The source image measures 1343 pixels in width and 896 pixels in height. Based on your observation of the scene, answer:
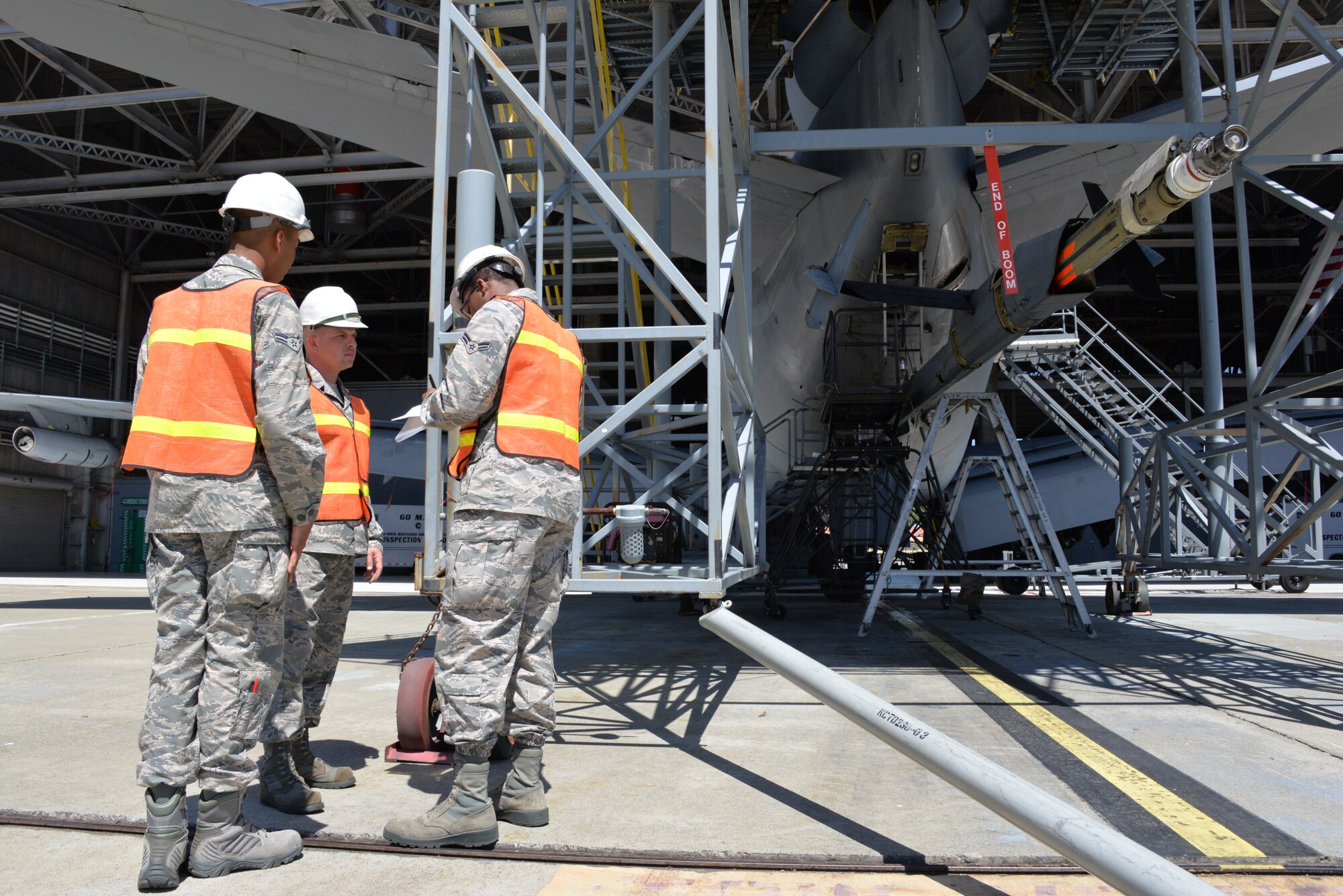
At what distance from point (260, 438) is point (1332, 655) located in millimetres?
8903

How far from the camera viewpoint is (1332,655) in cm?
762

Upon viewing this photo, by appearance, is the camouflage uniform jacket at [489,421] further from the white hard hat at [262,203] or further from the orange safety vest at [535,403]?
the white hard hat at [262,203]

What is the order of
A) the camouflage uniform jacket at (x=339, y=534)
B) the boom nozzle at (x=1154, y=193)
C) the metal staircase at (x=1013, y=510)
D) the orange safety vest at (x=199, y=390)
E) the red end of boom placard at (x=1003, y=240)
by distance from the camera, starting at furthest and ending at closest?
the metal staircase at (x=1013, y=510)
the red end of boom placard at (x=1003, y=240)
the boom nozzle at (x=1154, y=193)
the camouflage uniform jacket at (x=339, y=534)
the orange safety vest at (x=199, y=390)

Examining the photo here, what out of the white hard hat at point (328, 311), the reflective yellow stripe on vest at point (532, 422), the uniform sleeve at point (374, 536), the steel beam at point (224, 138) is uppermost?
the steel beam at point (224, 138)

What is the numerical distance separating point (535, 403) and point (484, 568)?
2.16 feet

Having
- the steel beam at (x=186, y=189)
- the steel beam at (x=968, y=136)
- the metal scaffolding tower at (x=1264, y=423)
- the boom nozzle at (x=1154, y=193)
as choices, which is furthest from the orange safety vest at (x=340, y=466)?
the steel beam at (x=186, y=189)

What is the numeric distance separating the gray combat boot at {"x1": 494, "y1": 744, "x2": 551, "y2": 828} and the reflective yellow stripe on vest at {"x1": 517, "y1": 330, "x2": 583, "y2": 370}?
152cm

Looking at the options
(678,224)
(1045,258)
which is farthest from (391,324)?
(1045,258)

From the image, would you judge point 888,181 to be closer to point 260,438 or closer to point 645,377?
point 645,377

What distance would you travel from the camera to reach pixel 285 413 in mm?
2809

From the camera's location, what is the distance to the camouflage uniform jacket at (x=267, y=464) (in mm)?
2691

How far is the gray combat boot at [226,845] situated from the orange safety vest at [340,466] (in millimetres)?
1277

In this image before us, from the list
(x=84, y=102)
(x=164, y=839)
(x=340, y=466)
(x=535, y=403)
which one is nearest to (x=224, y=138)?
(x=84, y=102)

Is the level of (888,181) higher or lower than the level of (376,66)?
lower
